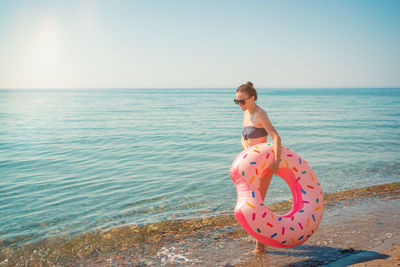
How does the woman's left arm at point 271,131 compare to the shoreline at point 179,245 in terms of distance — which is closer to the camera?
the woman's left arm at point 271,131

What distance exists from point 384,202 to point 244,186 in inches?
143

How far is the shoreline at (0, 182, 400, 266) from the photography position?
157 inches

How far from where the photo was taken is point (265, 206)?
360 centimetres

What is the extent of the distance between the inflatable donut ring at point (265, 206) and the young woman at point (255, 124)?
0.13 metres

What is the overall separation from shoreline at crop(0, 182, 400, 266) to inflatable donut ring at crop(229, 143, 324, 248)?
43cm

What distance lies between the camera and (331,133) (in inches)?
584

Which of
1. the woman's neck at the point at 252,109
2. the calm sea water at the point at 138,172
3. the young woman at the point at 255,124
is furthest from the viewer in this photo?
the calm sea water at the point at 138,172

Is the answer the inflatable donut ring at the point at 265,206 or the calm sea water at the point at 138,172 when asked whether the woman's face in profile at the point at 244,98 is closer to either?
the inflatable donut ring at the point at 265,206

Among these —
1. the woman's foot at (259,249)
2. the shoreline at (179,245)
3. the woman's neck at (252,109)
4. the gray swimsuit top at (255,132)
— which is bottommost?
A: the shoreline at (179,245)

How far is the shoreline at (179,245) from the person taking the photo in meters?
3.98

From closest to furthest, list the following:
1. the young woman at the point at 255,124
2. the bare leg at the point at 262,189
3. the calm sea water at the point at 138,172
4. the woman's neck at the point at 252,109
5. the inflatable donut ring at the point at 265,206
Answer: the inflatable donut ring at the point at 265,206 < the young woman at the point at 255,124 < the woman's neck at the point at 252,109 < the bare leg at the point at 262,189 < the calm sea water at the point at 138,172

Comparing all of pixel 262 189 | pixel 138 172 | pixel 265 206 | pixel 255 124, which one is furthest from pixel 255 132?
pixel 138 172

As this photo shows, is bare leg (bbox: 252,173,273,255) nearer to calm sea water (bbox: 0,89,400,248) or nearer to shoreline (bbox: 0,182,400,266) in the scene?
shoreline (bbox: 0,182,400,266)

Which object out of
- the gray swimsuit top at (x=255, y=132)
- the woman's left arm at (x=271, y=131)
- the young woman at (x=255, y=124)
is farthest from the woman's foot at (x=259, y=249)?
the gray swimsuit top at (x=255, y=132)
